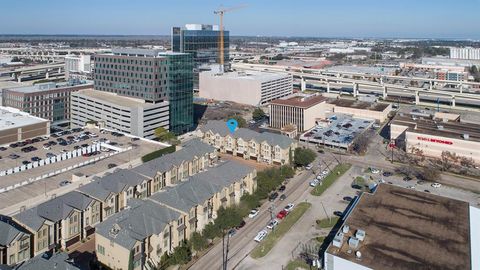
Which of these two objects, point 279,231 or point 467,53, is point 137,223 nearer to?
point 279,231

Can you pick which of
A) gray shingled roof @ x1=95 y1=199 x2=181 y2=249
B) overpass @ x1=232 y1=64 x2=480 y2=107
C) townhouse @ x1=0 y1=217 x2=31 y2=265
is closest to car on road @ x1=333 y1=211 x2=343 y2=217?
gray shingled roof @ x1=95 y1=199 x2=181 y2=249

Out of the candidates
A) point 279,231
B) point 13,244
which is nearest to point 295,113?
point 279,231

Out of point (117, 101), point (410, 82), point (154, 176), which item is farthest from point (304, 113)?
point (410, 82)

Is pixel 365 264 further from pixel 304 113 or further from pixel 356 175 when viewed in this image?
pixel 304 113

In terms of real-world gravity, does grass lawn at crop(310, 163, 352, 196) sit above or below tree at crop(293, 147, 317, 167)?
below

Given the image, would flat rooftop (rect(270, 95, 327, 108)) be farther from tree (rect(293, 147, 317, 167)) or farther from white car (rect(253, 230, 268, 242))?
white car (rect(253, 230, 268, 242))
